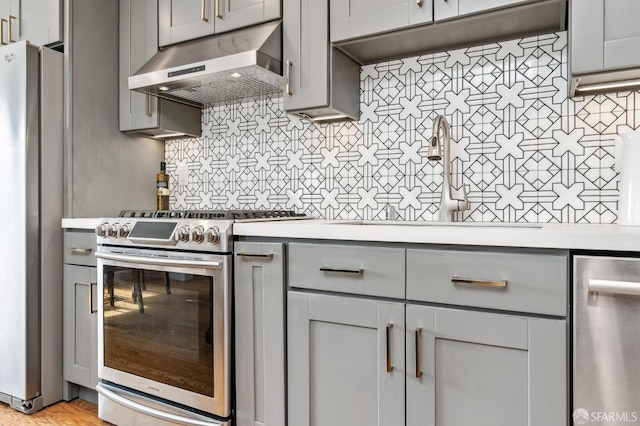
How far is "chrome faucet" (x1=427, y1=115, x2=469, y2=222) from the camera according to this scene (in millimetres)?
1828

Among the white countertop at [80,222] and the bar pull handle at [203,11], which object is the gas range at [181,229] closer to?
the white countertop at [80,222]

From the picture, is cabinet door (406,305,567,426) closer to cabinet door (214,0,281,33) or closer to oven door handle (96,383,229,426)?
oven door handle (96,383,229,426)

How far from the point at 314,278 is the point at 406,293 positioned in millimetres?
324

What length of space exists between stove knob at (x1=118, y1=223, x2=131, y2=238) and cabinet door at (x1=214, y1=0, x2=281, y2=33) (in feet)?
3.40

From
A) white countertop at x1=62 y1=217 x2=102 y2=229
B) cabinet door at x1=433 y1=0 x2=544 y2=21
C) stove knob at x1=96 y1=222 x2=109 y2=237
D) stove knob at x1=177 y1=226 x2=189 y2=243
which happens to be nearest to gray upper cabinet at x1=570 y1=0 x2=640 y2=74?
cabinet door at x1=433 y1=0 x2=544 y2=21

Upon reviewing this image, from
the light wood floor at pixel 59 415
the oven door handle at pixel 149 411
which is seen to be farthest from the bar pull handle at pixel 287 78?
the light wood floor at pixel 59 415

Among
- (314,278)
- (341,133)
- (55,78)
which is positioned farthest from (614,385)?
(55,78)

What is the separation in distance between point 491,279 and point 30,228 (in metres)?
2.08

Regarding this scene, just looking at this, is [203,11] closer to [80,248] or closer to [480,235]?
[80,248]

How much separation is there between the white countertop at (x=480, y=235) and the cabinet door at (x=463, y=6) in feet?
2.66

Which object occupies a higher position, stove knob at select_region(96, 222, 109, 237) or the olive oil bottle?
the olive oil bottle

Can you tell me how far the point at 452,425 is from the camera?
1.30 m

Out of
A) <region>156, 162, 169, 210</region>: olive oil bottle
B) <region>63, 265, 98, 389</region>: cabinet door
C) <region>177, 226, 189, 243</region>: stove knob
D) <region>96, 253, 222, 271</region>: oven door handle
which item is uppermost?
<region>156, 162, 169, 210</region>: olive oil bottle

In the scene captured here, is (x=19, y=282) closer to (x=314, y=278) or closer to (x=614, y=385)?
(x=314, y=278)
